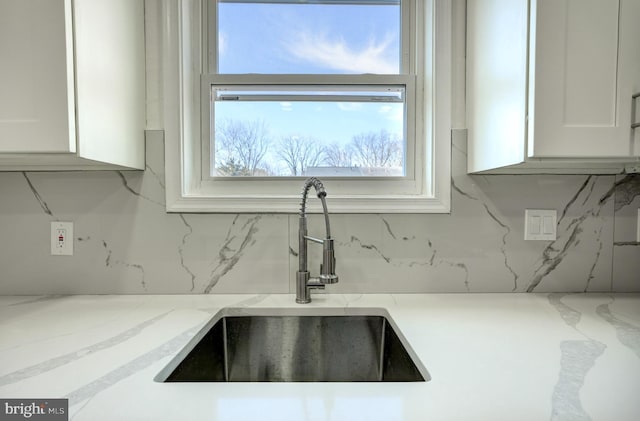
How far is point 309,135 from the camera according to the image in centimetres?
133

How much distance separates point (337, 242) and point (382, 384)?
0.61 metres

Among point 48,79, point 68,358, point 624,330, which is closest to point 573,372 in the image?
point 624,330

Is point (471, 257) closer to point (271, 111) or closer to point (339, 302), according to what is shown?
point (339, 302)

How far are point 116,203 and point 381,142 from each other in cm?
98

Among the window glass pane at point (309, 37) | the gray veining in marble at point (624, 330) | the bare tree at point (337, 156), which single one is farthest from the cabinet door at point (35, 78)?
the gray veining in marble at point (624, 330)

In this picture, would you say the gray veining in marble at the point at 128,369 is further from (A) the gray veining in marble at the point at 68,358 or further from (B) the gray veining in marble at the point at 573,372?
(B) the gray veining in marble at the point at 573,372

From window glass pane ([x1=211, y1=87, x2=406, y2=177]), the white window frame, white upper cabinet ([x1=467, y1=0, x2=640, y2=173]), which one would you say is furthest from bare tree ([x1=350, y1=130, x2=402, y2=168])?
white upper cabinet ([x1=467, y1=0, x2=640, y2=173])

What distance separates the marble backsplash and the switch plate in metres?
0.02

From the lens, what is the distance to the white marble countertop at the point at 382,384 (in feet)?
1.77

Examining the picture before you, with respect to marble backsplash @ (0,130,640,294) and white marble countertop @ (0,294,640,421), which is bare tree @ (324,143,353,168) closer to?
marble backsplash @ (0,130,640,294)

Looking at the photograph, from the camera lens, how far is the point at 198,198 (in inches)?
46.3

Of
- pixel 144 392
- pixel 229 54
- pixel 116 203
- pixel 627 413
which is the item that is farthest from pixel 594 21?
pixel 116 203

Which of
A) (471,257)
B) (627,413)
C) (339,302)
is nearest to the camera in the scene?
(627,413)

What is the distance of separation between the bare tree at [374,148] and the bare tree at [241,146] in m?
A: 0.35
